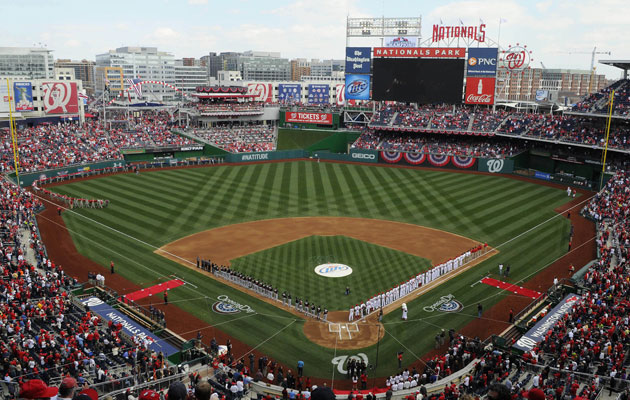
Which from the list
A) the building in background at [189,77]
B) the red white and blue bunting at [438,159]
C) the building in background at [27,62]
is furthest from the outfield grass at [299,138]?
the building in background at [189,77]

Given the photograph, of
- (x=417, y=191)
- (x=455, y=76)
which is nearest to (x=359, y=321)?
(x=417, y=191)

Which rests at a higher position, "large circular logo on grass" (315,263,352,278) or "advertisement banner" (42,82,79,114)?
"advertisement banner" (42,82,79,114)

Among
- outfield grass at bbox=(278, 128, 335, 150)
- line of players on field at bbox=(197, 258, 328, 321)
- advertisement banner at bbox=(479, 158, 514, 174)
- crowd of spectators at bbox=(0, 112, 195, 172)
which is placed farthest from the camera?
outfield grass at bbox=(278, 128, 335, 150)

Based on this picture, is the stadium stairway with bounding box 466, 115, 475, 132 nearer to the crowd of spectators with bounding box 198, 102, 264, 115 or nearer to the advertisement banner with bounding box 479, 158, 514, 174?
the advertisement banner with bounding box 479, 158, 514, 174

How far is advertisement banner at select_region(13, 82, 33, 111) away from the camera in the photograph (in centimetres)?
6473

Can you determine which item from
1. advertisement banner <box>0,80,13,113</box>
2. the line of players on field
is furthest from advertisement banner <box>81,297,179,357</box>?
advertisement banner <box>0,80,13,113</box>

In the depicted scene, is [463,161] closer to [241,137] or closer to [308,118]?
[308,118]

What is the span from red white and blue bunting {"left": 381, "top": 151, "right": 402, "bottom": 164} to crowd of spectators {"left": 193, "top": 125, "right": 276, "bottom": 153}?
58.1 feet

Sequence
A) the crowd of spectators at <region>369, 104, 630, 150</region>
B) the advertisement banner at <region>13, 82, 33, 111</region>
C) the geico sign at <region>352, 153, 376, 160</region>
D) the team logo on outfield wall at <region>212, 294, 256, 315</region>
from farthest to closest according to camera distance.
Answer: the geico sign at <region>352, 153, 376, 160</region>
the advertisement banner at <region>13, 82, 33, 111</region>
the crowd of spectators at <region>369, 104, 630, 150</region>
the team logo on outfield wall at <region>212, 294, 256, 315</region>

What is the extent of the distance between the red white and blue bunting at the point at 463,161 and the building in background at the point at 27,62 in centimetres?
11343

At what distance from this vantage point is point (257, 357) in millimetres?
21719

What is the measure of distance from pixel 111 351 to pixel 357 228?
23414 mm

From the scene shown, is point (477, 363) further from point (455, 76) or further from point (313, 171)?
point (455, 76)

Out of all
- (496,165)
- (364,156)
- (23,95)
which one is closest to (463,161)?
(496,165)
